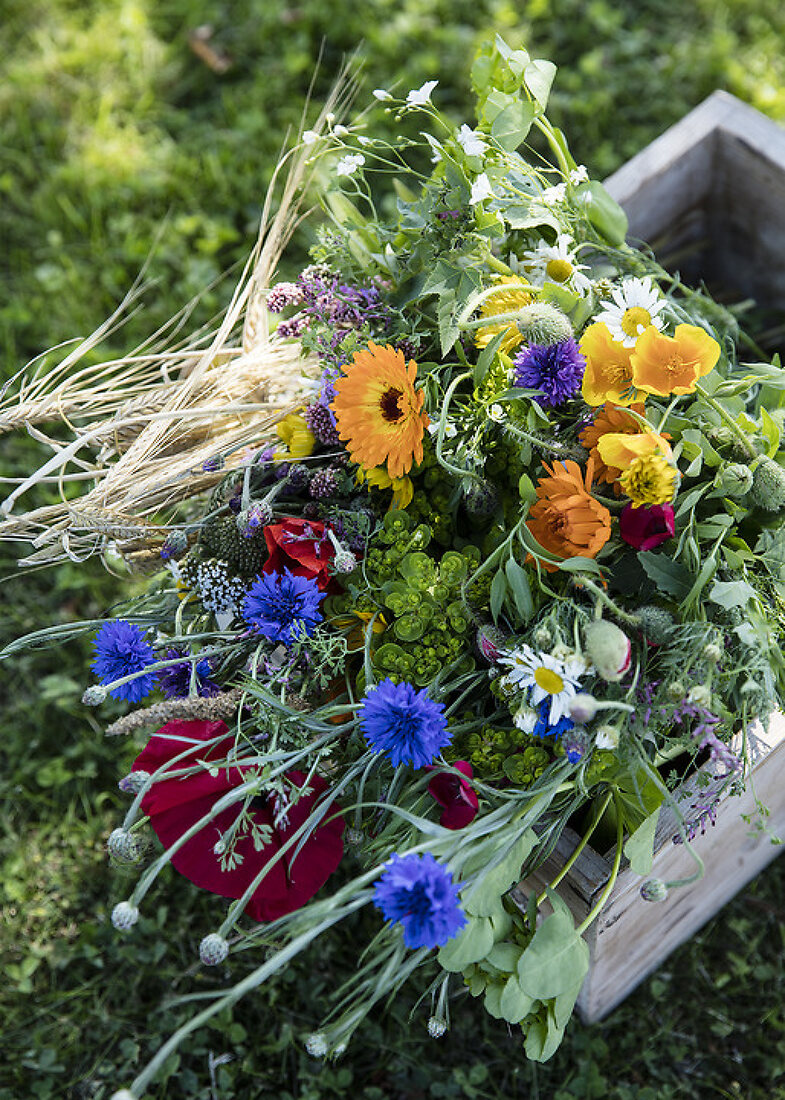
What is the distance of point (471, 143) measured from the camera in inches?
34.3

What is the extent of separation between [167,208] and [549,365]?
4.27ft

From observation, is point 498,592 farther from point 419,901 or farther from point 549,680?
point 419,901

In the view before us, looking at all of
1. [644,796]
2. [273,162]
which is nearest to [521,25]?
[273,162]

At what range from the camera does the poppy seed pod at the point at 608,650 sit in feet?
2.39

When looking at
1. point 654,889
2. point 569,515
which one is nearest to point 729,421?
point 569,515

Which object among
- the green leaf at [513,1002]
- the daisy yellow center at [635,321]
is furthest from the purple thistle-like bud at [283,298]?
the green leaf at [513,1002]

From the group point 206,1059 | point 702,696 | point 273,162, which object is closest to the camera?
point 702,696

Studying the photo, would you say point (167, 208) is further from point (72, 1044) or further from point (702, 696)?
point (702, 696)

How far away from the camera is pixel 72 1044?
1.29m

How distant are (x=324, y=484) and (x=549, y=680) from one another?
30cm

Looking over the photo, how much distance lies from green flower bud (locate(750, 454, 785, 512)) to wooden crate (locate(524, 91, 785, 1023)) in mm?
207

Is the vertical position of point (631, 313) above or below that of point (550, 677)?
above

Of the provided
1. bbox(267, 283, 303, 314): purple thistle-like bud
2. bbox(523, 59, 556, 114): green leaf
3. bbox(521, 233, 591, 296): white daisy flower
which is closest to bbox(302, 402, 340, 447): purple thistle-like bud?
bbox(267, 283, 303, 314): purple thistle-like bud

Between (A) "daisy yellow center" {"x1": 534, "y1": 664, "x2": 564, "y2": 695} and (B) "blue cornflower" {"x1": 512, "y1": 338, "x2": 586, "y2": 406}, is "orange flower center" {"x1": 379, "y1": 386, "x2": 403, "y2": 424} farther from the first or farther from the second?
(A) "daisy yellow center" {"x1": 534, "y1": 664, "x2": 564, "y2": 695}
